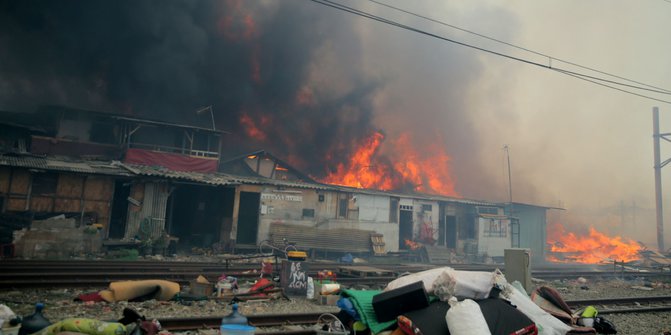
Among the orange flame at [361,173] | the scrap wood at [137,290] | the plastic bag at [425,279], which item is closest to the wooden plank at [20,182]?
the scrap wood at [137,290]

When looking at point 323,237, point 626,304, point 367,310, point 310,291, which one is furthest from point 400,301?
point 323,237

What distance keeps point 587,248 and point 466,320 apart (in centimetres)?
4163

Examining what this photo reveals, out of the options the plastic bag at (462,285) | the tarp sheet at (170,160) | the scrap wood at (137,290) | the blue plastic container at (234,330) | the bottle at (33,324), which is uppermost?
the tarp sheet at (170,160)

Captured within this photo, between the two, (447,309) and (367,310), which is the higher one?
(447,309)

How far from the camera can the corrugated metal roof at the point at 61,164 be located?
1744cm

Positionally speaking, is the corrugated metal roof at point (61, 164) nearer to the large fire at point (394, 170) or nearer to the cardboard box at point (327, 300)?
the cardboard box at point (327, 300)

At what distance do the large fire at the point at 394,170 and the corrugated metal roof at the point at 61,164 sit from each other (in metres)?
19.0

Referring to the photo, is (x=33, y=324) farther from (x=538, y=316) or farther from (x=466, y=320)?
(x=538, y=316)

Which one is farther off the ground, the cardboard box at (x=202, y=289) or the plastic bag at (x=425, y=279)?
the plastic bag at (x=425, y=279)

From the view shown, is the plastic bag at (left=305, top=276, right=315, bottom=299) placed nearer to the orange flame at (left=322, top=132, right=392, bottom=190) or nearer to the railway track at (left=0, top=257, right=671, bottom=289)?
A: the railway track at (left=0, top=257, right=671, bottom=289)

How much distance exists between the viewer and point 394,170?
37.8 metres

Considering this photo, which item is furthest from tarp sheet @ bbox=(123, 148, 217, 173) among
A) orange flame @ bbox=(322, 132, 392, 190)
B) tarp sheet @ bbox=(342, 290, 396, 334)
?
tarp sheet @ bbox=(342, 290, 396, 334)

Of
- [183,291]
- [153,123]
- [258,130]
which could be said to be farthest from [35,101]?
[183,291]

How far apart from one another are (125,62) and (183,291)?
2478 centimetres
